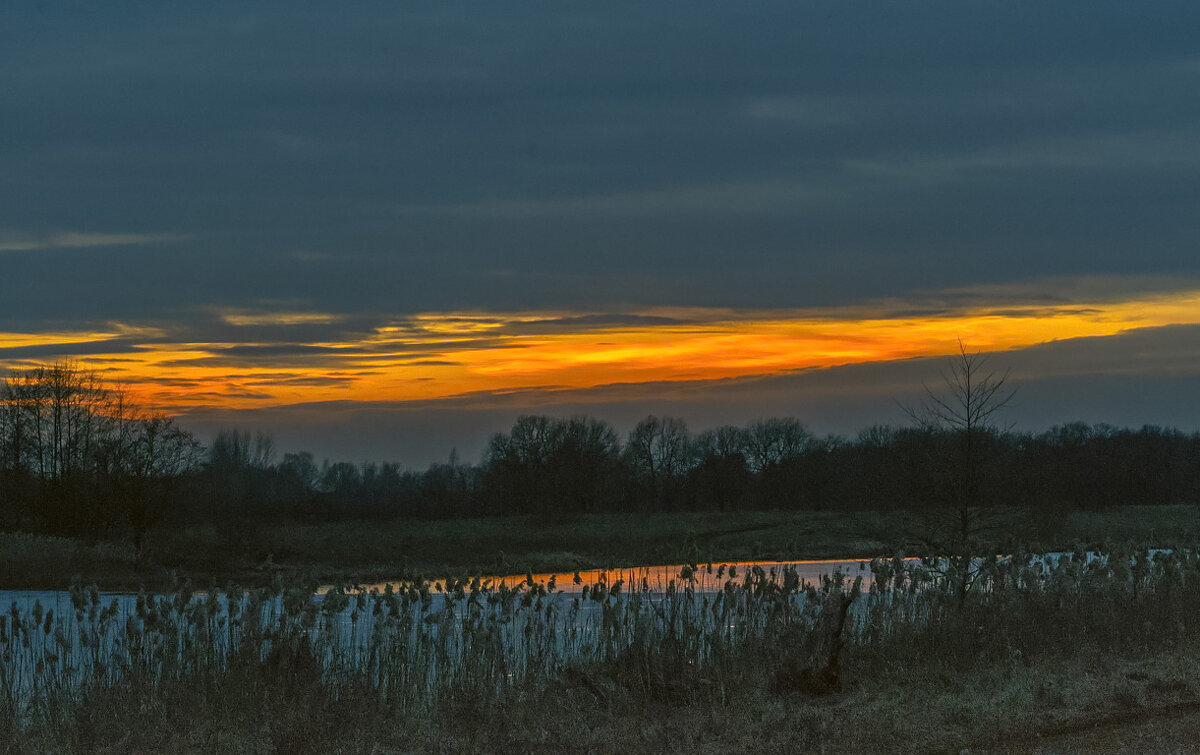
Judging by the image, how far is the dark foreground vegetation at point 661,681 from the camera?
949cm

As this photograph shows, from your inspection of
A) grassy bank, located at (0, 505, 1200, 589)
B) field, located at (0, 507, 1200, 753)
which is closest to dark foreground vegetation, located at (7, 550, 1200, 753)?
field, located at (0, 507, 1200, 753)

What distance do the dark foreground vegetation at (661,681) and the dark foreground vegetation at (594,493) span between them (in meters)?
1.48

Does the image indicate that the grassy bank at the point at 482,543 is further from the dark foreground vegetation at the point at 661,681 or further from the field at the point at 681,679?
the dark foreground vegetation at the point at 661,681

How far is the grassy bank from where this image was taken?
3634 centimetres

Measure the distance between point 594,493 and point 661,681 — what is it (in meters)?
79.1

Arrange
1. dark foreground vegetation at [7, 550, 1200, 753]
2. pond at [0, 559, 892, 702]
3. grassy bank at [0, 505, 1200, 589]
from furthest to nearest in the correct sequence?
grassy bank at [0, 505, 1200, 589], pond at [0, 559, 892, 702], dark foreground vegetation at [7, 550, 1200, 753]

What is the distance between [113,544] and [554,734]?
39098 millimetres

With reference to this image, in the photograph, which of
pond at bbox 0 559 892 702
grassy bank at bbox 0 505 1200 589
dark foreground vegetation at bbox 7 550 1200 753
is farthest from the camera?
grassy bank at bbox 0 505 1200 589

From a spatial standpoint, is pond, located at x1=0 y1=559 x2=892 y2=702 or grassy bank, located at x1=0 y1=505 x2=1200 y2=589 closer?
pond, located at x1=0 y1=559 x2=892 y2=702

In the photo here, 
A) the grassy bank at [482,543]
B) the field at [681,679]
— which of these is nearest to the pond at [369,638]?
the field at [681,679]

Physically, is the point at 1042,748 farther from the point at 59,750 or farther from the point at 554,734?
the point at 59,750

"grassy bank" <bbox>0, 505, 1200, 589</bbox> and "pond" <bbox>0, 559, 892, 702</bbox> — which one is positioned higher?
"pond" <bbox>0, 559, 892, 702</bbox>

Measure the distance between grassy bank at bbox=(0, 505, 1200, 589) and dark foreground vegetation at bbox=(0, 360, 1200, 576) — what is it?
0.25 m

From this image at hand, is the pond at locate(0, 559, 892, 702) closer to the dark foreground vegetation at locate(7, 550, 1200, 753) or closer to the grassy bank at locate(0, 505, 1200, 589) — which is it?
the dark foreground vegetation at locate(7, 550, 1200, 753)
